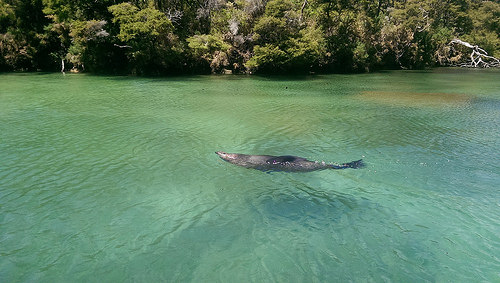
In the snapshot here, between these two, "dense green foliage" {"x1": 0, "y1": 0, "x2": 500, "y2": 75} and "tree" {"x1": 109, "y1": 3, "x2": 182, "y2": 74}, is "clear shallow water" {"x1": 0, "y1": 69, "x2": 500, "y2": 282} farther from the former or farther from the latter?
"dense green foliage" {"x1": 0, "y1": 0, "x2": 500, "y2": 75}

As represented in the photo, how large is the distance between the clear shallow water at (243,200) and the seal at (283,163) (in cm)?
25

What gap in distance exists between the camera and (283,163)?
8.57 metres

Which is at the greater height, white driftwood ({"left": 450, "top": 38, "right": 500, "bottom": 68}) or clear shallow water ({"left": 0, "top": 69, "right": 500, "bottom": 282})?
white driftwood ({"left": 450, "top": 38, "right": 500, "bottom": 68})

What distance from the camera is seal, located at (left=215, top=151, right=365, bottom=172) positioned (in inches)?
335

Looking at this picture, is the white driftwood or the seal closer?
the seal

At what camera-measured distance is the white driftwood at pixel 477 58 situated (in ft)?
148

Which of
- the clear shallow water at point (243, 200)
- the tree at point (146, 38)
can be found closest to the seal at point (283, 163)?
the clear shallow water at point (243, 200)

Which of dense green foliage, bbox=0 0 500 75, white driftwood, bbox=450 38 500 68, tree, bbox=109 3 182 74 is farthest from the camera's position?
white driftwood, bbox=450 38 500 68

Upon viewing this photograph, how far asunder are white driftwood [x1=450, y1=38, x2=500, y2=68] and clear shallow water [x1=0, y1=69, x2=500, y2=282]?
129 ft

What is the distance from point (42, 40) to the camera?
112ft

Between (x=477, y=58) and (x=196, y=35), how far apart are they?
40526 millimetres

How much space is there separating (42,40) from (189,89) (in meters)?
22.0

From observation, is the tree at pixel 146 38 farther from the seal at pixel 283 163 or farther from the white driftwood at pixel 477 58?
the white driftwood at pixel 477 58

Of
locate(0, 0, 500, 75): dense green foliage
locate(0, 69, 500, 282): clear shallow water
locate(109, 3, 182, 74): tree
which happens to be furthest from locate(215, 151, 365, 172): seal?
locate(109, 3, 182, 74): tree
